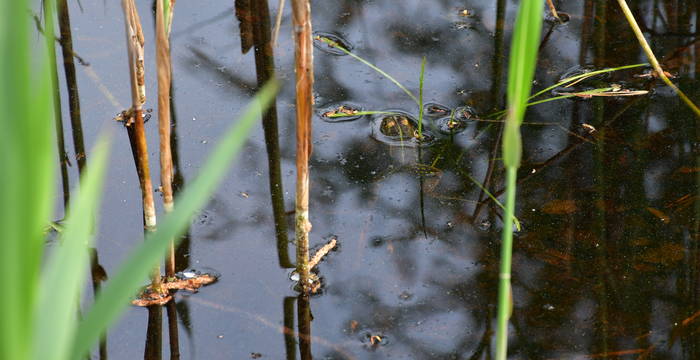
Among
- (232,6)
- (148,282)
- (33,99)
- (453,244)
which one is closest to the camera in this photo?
(33,99)

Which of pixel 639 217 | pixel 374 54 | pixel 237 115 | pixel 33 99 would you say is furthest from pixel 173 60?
pixel 33 99

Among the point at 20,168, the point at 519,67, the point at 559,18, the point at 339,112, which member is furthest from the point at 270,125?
the point at 20,168

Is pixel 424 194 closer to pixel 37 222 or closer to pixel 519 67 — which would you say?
pixel 519 67

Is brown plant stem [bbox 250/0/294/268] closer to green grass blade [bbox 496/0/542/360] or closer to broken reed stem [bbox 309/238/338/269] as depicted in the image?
broken reed stem [bbox 309/238/338/269]

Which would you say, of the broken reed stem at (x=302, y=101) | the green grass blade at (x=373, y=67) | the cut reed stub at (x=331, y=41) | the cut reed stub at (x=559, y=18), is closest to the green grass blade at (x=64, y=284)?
the broken reed stem at (x=302, y=101)

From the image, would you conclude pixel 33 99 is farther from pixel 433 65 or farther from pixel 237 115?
pixel 433 65

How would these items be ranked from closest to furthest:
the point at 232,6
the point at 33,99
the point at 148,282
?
the point at 33,99
the point at 148,282
the point at 232,6

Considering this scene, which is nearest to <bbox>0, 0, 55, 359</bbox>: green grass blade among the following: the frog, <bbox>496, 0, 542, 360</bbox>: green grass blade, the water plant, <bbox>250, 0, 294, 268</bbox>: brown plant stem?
the water plant
